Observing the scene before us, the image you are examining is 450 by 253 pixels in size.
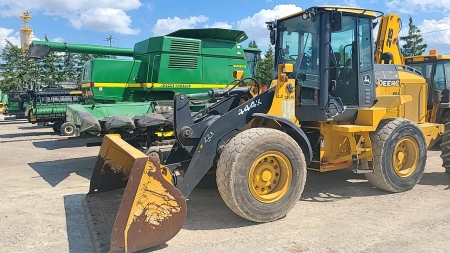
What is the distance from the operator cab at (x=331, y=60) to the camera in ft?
18.0

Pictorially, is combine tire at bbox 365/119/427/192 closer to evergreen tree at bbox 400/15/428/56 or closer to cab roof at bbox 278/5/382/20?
cab roof at bbox 278/5/382/20

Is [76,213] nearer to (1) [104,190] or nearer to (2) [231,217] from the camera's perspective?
(1) [104,190]

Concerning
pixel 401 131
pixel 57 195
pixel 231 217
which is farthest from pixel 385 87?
pixel 57 195

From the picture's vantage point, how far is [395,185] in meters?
5.82

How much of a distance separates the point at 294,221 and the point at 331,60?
234cm

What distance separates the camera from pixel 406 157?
6.09 m

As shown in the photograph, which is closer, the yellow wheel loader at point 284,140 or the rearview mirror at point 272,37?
the yellow wheel loader at point 284,140

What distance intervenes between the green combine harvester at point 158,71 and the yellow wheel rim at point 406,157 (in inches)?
148

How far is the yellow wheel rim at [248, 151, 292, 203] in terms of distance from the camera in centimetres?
467

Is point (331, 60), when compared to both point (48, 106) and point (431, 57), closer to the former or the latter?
point (431, 57)

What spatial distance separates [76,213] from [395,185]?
14.8ft

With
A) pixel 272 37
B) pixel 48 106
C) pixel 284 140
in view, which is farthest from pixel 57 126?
pixel 284 140

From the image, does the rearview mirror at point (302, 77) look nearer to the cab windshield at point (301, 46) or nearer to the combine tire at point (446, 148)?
the cab windshield at point (301, 46)

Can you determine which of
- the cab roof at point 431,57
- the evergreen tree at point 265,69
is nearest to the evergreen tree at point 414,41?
the evergreen tree at point 265,69
